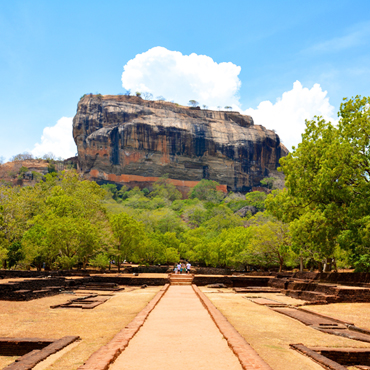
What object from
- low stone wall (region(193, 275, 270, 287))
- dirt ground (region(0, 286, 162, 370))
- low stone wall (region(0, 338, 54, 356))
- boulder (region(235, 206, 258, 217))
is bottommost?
low stone wall (region(193, 275, 270, 287))

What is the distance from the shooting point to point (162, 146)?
313 feet

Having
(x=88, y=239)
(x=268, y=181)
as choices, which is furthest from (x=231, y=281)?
(x=268, y=181)

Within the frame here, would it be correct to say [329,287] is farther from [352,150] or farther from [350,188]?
[352,150]

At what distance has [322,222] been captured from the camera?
17547mm

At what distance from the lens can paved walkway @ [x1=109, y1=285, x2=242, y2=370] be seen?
185 inches

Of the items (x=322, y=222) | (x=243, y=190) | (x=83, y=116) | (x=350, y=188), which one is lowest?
(x=322, y=222)

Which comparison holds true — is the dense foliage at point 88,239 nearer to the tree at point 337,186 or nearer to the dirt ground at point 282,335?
the tree at point 337,186

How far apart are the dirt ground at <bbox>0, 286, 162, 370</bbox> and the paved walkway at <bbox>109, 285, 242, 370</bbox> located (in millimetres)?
694

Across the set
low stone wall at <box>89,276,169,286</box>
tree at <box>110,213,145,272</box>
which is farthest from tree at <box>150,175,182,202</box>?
low stone wall at <box>89,276,169,286</box>

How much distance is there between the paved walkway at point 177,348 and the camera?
469cm

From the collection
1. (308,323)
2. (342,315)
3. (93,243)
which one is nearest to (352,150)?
(342,315)

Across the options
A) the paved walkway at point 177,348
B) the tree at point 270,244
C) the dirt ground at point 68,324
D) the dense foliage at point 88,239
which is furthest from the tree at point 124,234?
the paved walkway at point 177,348

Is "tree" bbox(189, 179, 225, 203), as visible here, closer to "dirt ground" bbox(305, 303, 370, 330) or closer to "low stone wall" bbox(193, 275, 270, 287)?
"low stone wall" bbox(193, 275, 270, 287)

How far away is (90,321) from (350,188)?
44.3ft
